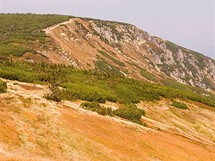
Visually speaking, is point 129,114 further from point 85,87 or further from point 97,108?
point 85,87

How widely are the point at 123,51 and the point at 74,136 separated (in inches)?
4926

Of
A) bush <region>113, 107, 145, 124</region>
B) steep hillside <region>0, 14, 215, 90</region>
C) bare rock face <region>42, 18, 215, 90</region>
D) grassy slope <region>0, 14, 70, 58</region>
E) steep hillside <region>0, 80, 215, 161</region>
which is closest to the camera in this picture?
steep hillside <region>0, 80, 215, 161</region>

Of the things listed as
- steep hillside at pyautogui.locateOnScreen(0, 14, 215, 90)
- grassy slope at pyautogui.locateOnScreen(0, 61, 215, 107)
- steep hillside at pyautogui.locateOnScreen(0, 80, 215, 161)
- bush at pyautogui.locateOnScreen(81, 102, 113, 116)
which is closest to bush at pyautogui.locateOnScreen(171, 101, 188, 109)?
grassy slope at pyautogui.locateOnScreen(0, 61, 215, 107)

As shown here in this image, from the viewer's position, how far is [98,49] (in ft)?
419

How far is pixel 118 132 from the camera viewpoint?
2844 centimetres

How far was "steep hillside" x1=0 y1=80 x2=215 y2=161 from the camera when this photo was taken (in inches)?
842

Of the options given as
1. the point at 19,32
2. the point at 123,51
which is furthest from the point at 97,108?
the point at 123,51

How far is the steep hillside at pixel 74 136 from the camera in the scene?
21375 mm

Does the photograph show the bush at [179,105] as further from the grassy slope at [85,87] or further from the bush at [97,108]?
the bush at [97,108]

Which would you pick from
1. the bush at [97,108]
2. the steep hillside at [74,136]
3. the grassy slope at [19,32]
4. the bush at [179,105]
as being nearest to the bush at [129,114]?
the bush at [97,108]

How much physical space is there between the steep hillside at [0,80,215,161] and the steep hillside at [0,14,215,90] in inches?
2200

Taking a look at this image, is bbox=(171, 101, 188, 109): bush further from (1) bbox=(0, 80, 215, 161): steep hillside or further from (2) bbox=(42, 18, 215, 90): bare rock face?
(2) bbox=(42, 18, 215, 90): bare rock face

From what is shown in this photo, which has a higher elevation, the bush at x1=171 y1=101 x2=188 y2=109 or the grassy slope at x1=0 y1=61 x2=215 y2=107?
the grassy slope at x1=0 y1=61 x2=215 y2=107

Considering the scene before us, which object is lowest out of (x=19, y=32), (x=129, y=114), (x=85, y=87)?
(x=129, y=114)
